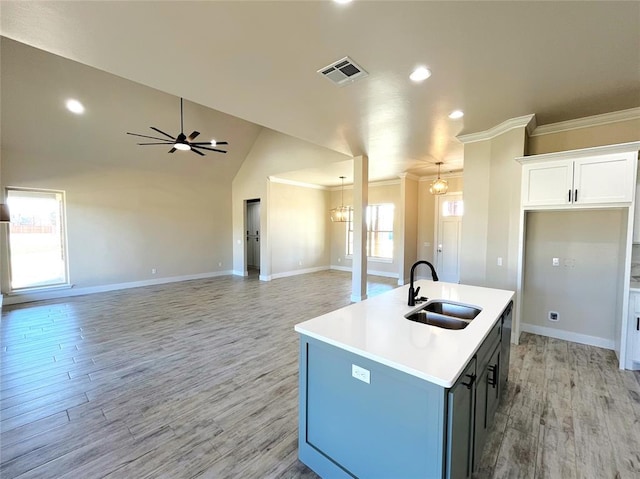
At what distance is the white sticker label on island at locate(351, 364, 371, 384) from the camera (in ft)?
4.70

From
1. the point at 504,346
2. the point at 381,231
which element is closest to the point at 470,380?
the point at 504,346

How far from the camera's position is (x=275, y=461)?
186cm

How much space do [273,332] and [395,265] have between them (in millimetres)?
5418

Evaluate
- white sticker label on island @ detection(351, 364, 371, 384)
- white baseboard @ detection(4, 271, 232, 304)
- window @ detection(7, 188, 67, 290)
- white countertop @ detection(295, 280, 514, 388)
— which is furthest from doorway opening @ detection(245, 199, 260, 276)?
white sticker label on island @ detection(351, 364, 371, 384)

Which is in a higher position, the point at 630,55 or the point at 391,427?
the point at 630,55

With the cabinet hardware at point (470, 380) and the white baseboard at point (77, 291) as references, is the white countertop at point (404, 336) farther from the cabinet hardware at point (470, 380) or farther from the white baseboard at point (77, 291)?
the white baseboard at point (77, 291)

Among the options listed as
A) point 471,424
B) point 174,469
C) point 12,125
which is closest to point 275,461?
point 174,469

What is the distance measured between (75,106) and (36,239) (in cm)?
294

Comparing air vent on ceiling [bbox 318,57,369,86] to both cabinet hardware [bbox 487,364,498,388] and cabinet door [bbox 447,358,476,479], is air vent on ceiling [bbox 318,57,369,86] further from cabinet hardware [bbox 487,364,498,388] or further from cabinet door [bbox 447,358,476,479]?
cabinet hardware [bbox 487,364,498,388]

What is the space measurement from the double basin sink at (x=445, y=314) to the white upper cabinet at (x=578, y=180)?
82.9 inches

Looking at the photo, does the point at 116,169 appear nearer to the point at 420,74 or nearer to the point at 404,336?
the point at 420,74

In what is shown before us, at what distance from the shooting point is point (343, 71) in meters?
2.56

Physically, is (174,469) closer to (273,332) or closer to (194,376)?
(194,376)

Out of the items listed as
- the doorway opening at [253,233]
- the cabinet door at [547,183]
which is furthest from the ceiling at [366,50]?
the doorway opening at [253,233]
